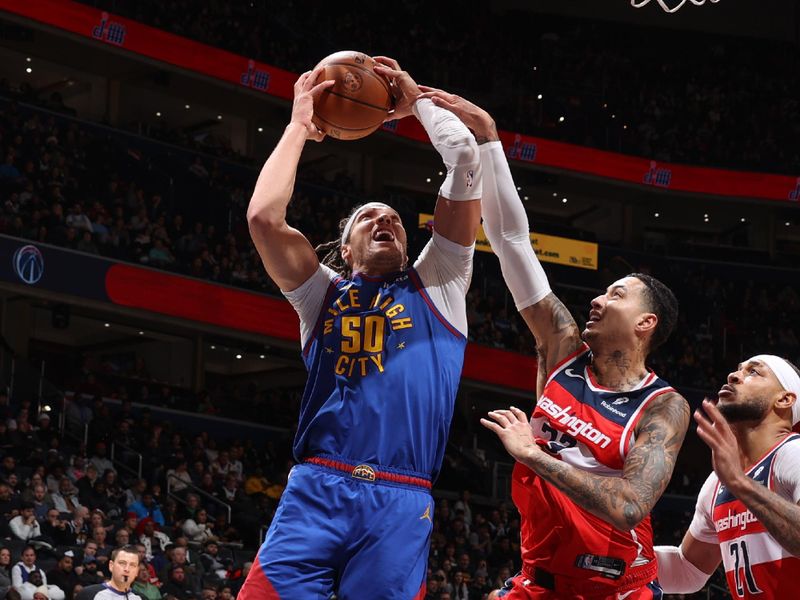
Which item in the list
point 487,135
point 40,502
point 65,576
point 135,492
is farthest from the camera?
point 135,492

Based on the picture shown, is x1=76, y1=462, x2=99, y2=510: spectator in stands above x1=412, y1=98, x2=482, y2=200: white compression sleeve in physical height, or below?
below

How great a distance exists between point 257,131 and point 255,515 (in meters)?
12.9

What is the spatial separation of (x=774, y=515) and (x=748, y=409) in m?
0.68

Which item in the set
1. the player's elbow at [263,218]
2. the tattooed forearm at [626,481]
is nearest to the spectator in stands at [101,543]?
the player's elbow at [263,218]

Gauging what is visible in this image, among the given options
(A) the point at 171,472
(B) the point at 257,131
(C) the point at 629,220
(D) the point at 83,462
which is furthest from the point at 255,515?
(C) the point at 629,220

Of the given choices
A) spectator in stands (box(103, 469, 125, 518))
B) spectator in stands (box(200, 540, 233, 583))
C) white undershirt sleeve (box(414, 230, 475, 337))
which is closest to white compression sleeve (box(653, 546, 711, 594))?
white undershirt sleeve (box(414, 230, 475, 337))

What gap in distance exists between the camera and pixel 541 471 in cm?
352

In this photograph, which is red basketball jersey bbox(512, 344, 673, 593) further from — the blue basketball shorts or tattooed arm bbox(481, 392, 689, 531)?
the blue basketball shorts

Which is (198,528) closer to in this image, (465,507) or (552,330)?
(465,507)

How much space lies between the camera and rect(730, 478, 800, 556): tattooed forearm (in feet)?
12.2

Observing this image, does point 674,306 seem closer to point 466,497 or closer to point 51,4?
point 466,497

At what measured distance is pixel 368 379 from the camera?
3783mm

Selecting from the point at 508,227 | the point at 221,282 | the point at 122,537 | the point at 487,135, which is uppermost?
the point at 221,282

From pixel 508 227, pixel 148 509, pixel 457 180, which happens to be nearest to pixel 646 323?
pixel 508 227
